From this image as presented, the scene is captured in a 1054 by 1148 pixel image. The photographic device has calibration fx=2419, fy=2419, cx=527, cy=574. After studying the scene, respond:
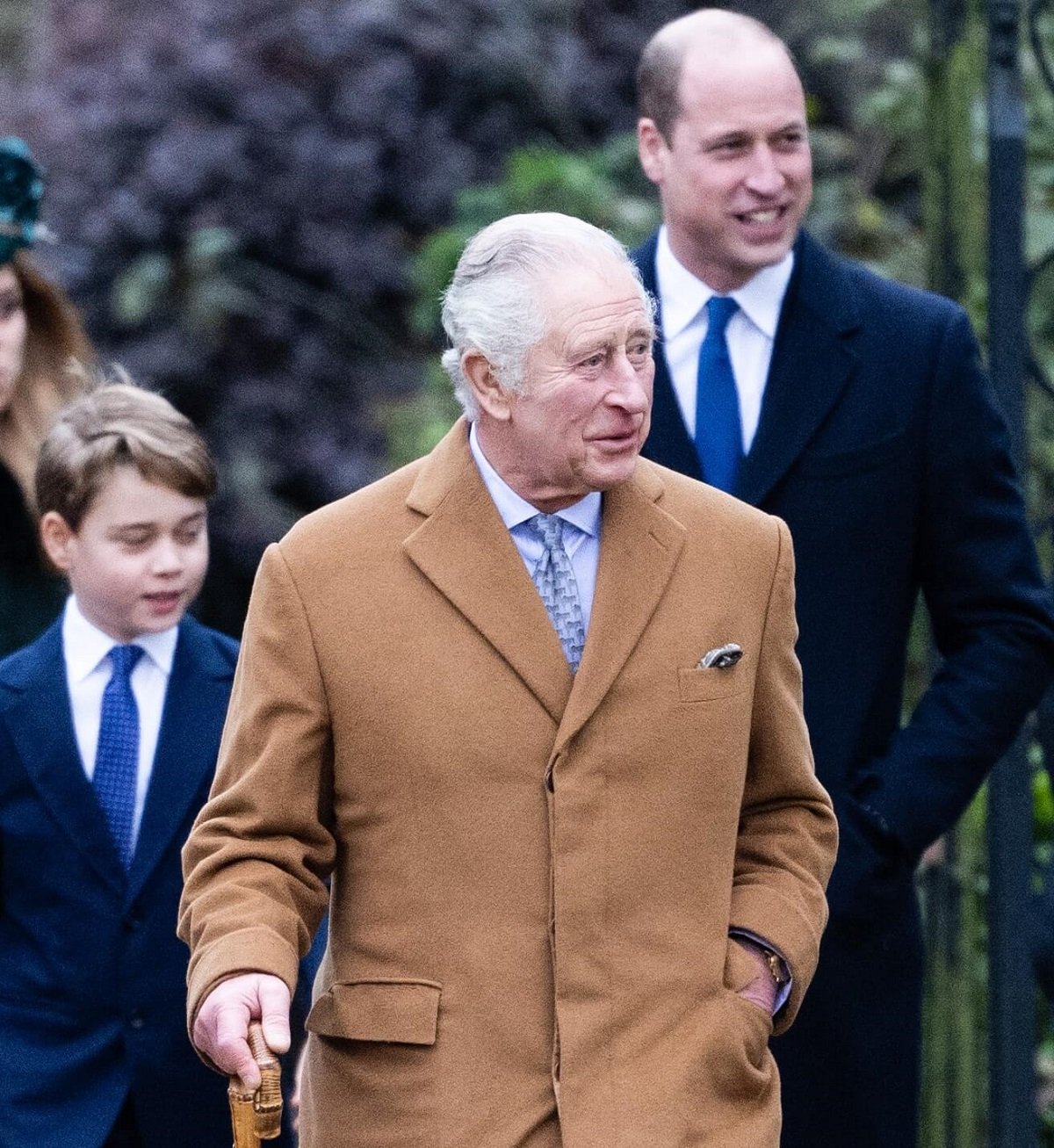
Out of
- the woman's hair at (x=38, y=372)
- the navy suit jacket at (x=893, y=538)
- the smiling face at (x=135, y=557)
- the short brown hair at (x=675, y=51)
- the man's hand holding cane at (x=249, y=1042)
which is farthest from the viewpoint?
the woman's hair at (x=38, y=372)

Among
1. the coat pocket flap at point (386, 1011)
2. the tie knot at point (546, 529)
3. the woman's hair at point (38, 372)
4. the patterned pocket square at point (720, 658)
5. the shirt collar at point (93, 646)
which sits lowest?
the coat pocket flap at point (386, 1011)

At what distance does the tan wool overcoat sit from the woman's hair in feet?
5.41

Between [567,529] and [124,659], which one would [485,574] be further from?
[124,659]

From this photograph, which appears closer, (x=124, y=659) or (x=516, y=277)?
(x=516, y=277)

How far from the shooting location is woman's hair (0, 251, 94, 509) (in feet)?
14.8

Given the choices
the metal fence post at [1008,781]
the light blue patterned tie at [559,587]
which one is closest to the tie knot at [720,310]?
the metal fence post at [1008,781]

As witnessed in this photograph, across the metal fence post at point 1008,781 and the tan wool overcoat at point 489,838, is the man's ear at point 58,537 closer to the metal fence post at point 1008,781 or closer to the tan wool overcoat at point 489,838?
the tan wool overcoat at point 489,838

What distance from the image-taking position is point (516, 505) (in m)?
3.04

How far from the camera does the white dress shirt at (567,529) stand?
3.03 metres

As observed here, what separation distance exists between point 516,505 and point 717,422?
2.89ft

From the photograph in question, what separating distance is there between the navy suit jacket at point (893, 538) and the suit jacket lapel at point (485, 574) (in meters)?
0.85

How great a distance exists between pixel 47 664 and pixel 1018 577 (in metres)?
1.57

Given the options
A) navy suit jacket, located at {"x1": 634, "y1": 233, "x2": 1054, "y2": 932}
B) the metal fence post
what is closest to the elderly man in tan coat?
navy suit jacket, located at {"x1": 634, "y1": 233, "x2": 1054, "y2": 932}

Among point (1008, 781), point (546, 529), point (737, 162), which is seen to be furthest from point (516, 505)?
point (1008, 781)
